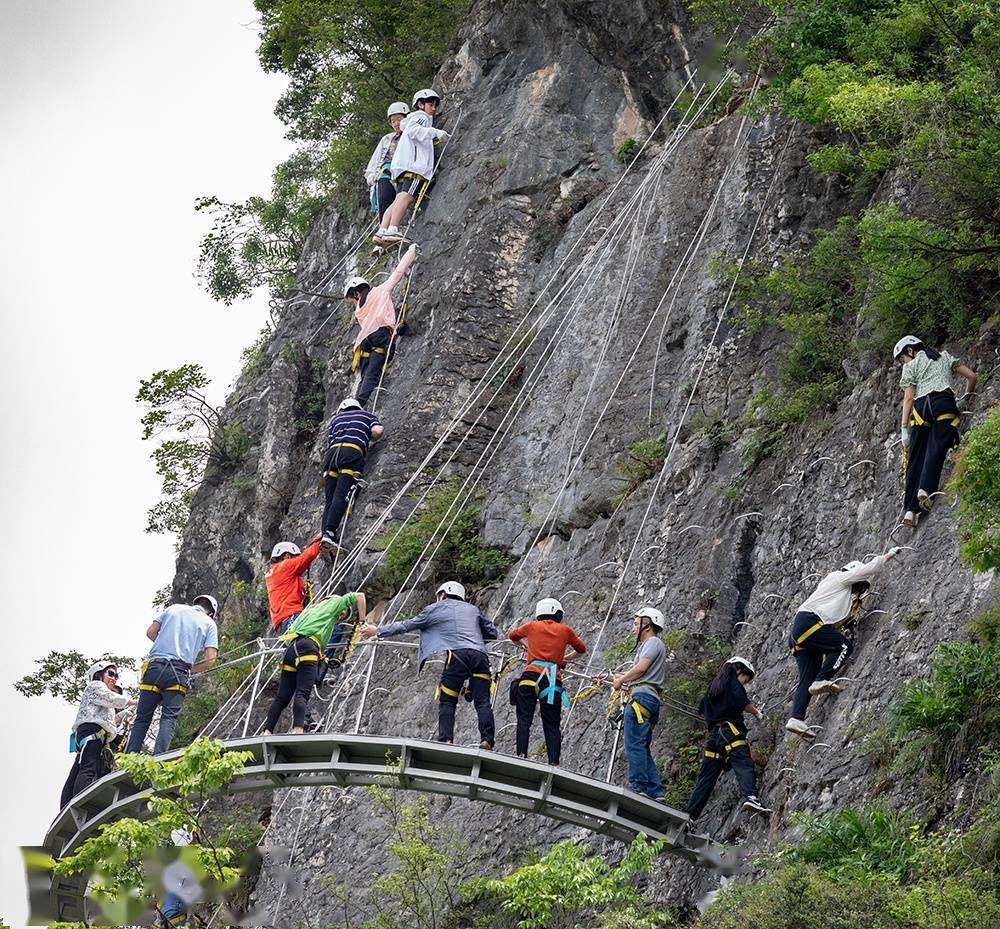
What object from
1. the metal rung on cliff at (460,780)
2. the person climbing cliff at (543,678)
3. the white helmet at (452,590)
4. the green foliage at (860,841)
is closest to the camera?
the green foliage at (860,841)

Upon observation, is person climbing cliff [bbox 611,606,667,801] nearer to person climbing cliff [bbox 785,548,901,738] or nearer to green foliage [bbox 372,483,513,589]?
person climbing cliff [bbox 785,548,901,738]

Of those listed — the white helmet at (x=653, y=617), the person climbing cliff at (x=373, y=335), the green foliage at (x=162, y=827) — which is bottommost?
the green foliage at (x=162, y=827)

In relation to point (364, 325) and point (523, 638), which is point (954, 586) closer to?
point (523, 638)

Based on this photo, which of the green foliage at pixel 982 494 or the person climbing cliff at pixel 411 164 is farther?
the person climbing cliff at pixel 411 164

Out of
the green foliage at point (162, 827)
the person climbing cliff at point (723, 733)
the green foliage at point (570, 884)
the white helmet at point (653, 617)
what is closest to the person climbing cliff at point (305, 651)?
the green foliage at point (162, 827)

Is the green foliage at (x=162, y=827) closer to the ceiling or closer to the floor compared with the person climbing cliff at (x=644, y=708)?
closer to the floor

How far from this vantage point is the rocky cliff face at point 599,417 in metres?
13.7

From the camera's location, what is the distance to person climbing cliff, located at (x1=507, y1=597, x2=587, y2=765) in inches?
534

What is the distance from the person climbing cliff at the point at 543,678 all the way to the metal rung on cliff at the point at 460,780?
393 mm

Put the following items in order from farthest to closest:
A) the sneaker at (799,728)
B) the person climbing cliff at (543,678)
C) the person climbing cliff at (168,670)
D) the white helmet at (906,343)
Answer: the person climbing cliff at (168,670) < the white helmet at (906,343) < the person climbing cliff at (543,678) < the sneaker at (799,728)

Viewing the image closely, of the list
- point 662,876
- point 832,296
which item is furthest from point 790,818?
point 832,296

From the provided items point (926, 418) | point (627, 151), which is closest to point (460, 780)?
point (926, 418)

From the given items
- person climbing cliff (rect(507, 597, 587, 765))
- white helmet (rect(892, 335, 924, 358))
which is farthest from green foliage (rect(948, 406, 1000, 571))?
person climbing cliff (rect(507, 597, 587, 765))

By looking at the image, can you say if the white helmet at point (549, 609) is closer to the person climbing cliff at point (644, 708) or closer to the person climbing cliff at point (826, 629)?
the person climbing cliff at point (644, 708)
